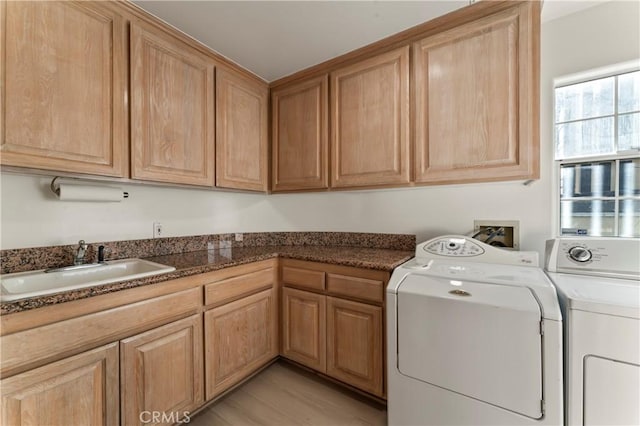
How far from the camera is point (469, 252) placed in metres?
1.63

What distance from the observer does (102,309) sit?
3.65ft

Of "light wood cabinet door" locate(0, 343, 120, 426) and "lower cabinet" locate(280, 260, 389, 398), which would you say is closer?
"light wood cabinet door" locate(0, 343, 120, 426)

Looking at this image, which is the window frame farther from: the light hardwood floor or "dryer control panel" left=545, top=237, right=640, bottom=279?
the light hardwood floor

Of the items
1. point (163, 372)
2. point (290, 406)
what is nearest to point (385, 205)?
point (290, 406)

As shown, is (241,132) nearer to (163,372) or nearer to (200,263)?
(200,263)

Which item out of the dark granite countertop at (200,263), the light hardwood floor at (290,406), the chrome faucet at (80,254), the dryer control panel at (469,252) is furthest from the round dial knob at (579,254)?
the chrome faucet at (80,254)

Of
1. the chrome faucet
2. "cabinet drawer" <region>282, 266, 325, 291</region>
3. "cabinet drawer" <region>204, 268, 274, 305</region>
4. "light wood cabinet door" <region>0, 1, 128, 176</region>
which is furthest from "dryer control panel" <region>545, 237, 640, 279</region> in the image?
the chrome faucet

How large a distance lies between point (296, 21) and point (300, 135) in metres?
0.82

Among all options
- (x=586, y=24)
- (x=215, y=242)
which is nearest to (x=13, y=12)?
(x=215, y=242)

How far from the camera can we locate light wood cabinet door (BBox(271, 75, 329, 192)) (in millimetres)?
2121

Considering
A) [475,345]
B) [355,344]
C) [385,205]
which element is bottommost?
[355,344]

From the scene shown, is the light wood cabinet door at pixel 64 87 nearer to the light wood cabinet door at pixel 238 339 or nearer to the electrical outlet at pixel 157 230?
the electrical outlet at pixel 157 230

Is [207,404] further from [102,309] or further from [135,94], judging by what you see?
[135,94]

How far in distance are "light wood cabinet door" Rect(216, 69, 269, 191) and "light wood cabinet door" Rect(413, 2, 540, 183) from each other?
4.35ft
